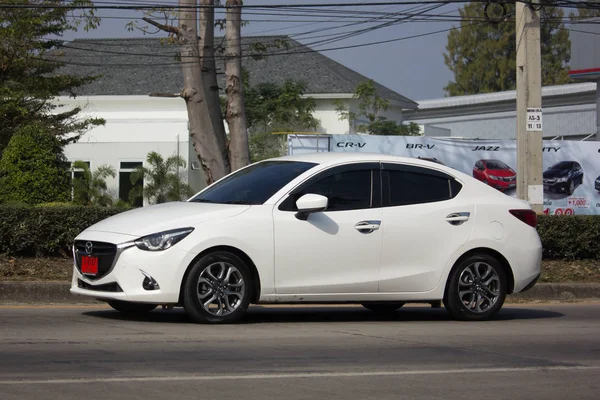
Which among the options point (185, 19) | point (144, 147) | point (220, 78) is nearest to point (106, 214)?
point (185, 19)

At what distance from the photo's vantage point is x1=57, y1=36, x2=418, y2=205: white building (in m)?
37.6

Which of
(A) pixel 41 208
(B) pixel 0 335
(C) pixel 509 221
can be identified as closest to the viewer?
(B) pixel 0 335

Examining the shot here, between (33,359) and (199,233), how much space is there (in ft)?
7.20

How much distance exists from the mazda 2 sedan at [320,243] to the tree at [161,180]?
908 inches

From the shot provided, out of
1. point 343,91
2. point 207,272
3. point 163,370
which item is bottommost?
point 163,370

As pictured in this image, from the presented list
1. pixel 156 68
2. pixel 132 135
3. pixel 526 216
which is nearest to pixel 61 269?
pixel 526 216

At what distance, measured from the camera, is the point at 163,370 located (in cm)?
680

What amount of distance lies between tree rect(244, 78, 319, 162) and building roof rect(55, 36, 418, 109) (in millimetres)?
1648

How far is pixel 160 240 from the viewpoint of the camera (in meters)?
8.79

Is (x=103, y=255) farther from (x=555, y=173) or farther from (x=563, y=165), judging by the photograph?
(x=563, y=165)

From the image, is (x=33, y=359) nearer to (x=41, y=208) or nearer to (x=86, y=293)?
(x=86, y=293)

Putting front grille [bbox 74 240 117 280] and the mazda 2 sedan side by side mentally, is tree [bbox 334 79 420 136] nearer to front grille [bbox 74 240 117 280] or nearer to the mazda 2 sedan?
the mazda 2 sedan

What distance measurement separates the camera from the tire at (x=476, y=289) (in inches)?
393

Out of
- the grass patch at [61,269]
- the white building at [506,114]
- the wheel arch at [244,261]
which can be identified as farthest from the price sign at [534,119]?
the white building at [506,114]
